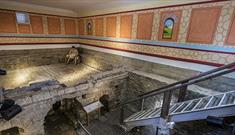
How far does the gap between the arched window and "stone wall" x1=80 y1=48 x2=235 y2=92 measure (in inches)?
48.6

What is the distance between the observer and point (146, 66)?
598 centimetres

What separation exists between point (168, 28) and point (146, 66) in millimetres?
1865

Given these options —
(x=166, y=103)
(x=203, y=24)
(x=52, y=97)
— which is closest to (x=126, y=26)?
(x=203, y=24)

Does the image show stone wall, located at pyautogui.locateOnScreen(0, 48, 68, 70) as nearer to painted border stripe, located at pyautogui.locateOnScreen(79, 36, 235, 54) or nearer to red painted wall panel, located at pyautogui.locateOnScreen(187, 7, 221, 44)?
painted border stripe, located at pyautogui.locateOnScreen(79, 36, 235, 54)

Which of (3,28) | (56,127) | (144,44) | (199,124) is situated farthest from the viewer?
(3,28)

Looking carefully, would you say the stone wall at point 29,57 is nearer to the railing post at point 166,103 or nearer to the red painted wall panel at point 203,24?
the red painted wall panel at point 203,24

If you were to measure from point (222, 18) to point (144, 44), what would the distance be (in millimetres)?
2855

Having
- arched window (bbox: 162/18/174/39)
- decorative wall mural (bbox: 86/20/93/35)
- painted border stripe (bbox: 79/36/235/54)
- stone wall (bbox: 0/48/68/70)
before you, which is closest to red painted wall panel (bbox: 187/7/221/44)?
painted border stripe (bbox: 79/36/235/54)

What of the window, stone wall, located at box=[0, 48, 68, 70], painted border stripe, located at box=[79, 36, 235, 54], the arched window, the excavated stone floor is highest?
the window

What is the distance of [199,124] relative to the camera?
382cm

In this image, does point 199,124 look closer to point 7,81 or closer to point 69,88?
point 69,88

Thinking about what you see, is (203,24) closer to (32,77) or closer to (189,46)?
(189,46)

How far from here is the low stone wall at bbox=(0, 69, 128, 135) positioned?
3.56 metres

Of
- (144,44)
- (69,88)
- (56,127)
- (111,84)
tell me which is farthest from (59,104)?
(144,44)
